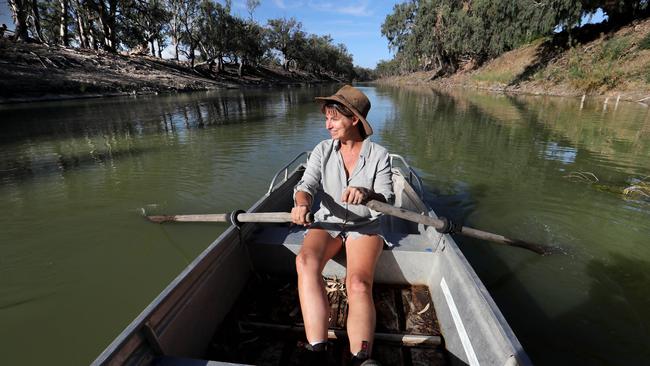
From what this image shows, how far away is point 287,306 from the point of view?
3.30 meters

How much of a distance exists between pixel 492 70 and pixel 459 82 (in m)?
6.81

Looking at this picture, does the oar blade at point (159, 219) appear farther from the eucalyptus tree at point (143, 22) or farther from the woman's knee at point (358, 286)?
the eucalyptus tree at point (143, 22)

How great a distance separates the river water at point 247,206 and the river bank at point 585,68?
1360cm

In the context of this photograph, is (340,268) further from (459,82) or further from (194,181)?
(459,82)

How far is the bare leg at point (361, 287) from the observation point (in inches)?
88.4

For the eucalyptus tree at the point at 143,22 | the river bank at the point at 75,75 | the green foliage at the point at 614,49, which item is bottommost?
the river bank at the point at 75,75

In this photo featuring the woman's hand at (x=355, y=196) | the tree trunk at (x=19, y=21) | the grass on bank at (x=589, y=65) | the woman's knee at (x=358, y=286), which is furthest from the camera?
the tree trunk at (x=19, y=21)

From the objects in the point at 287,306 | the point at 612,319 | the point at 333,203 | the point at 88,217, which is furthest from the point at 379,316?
the point at 88,217

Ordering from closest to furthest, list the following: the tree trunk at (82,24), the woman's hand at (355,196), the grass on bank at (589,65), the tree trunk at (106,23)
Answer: the woman's hand at (355,196) < the grass on bank at (589,65) < the tree trunk at (82,24) < the tree trunk at (106,23)

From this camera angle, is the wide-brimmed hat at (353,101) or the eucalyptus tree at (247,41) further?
the eucalyptus tree at (247,41)

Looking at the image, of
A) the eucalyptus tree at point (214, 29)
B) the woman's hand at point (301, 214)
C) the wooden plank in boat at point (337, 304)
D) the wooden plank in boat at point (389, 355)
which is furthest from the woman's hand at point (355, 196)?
the eucalyptus tree at point (214, 29)

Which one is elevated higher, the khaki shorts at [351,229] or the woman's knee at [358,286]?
the khaki shorts at [351,229]

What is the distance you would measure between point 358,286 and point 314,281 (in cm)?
35

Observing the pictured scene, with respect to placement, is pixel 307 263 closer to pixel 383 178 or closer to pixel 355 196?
pixel 355 196
